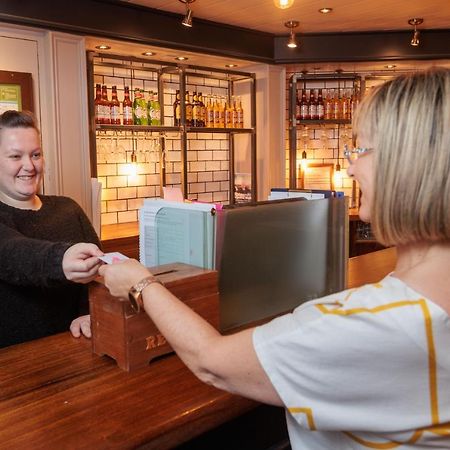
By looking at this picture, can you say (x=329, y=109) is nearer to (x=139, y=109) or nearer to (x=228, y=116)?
(x=228, y=116)

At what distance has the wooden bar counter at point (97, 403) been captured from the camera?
108cm

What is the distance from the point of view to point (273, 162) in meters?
5.40

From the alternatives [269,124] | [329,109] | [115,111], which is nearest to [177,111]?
[115,111]

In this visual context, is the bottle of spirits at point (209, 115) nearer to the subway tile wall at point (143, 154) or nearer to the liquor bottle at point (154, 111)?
the subway tile wall at point (143, 154)

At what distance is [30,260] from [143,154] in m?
3.34

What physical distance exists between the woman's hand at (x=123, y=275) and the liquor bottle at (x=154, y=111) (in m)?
3.30

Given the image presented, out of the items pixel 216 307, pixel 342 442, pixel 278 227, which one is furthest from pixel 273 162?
pixel 342 442

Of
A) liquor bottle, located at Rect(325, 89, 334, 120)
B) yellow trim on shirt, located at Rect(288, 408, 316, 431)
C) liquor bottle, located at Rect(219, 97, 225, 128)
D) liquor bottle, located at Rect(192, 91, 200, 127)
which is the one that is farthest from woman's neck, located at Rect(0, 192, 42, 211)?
liquor bottle, located at Rect(325, 89, 334, 120)

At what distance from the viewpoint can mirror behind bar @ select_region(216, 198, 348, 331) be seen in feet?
5.68

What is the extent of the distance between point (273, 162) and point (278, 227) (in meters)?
3.58

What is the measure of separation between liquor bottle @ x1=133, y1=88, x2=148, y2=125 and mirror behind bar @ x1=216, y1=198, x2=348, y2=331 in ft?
8.56

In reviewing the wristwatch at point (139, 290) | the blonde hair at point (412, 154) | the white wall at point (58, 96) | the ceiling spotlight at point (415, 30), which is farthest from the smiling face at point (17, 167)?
the ceiling spotlight at point (415, 30)

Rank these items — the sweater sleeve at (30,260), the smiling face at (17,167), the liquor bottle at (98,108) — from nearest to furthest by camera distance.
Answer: the sweater sleeve at (30,260) → the smiling face at (17,167) → the liquor bottle at (98,108)

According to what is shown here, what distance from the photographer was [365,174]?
38.0 inches
